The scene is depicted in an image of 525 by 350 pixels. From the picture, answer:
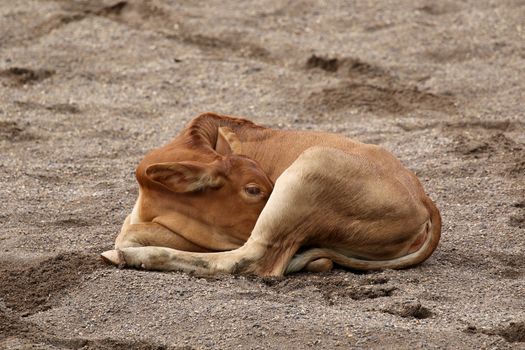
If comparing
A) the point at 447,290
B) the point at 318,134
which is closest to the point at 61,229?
the point at 318,134

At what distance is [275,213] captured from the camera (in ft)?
18.1

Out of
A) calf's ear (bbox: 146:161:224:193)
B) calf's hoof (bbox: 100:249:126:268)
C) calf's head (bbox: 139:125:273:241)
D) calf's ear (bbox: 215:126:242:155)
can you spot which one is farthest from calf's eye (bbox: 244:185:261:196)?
calf's hoof (bbox: 100:249:126:268)

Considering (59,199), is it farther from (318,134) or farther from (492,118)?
(492,118)

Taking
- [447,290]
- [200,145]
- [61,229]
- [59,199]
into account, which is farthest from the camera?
A: [59,199]

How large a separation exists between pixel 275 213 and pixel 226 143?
70 cm

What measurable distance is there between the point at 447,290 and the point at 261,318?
3.28 ft

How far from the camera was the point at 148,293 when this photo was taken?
531 cm

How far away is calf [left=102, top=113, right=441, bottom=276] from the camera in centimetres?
555

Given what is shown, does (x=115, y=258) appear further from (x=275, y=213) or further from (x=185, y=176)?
(x=275, y=213)

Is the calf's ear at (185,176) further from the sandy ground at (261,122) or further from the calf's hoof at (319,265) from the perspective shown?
the calf's hoof at (319,265)

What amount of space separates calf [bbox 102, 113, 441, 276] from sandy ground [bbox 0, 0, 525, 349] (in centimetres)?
11

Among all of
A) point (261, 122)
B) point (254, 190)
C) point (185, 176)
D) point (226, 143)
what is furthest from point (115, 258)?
point (261, 122)

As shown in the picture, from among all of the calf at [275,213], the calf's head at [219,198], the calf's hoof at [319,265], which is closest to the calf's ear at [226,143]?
the calf at [275,213]

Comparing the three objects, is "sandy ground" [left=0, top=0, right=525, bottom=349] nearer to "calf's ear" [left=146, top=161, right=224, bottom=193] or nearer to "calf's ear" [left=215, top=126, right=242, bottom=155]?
"calf's ear" [left=146, top=161, right=224, bottom=193]
